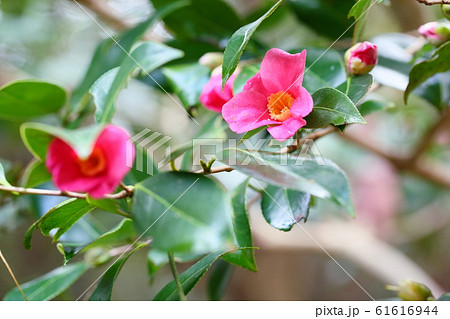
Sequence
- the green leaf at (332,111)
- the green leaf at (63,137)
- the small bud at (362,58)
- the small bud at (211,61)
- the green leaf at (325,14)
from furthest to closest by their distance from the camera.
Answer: the green leaf at (325,14)
the small bud at (211,61)
the small bud at (362,58)
the green leaf at (332,111)
the green leaf at (63,137)

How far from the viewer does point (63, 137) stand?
1.14 ft

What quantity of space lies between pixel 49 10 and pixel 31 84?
1085mm

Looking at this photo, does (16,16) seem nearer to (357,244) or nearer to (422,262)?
(357,244)

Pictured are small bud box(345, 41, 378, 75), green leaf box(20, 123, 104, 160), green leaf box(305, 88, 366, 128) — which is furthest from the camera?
small bud box(345, 41, 378, 75)

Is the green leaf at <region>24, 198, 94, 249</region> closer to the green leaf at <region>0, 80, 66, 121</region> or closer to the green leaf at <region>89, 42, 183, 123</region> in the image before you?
the green leaf at <region>89, 42, 183, 123</region>

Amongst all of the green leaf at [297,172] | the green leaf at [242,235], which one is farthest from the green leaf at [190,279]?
the green leaf at [297,172]

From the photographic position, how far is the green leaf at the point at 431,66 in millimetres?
642

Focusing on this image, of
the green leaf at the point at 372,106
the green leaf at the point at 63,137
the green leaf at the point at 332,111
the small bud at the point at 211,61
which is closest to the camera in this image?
the green leaf at the point at 63,137

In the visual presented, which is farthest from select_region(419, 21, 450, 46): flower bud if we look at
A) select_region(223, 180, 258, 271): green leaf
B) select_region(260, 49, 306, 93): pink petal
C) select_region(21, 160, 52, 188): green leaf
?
select_region(21, 160, 52, 188): green leaf

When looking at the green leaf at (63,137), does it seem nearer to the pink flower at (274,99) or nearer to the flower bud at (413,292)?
the pink flower at (274,99)

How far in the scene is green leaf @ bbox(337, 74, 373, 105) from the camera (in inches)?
23.4

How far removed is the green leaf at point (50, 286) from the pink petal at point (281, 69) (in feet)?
1.71

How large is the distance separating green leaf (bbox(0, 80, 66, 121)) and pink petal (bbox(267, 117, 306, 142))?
0.51 metres

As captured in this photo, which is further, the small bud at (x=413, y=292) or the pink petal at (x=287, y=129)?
the small bud at (x=413, y=292)
